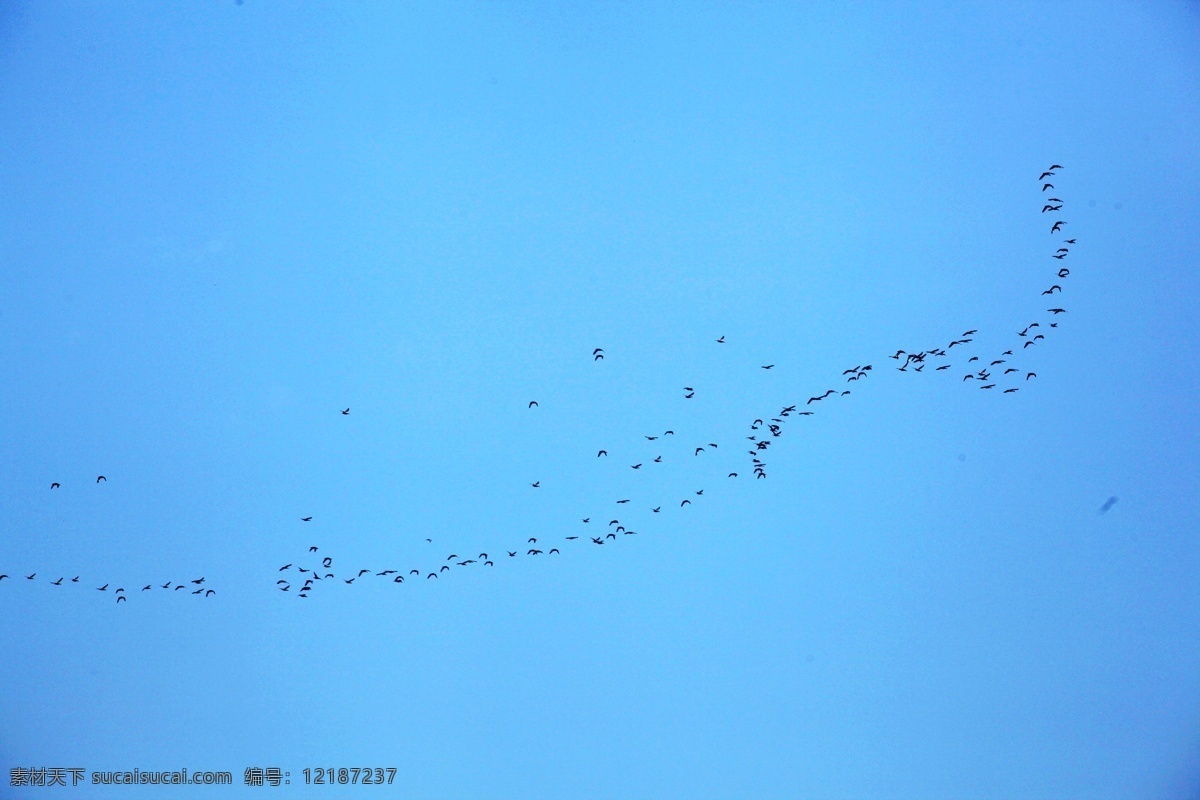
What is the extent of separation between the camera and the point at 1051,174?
5.36 m

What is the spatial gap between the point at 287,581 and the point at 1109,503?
3839mm

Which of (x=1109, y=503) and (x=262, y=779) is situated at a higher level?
(x=1109, y=503)

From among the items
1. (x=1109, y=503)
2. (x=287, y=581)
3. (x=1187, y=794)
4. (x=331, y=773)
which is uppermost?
(x=287, y=581)

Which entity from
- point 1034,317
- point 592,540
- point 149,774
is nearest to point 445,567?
point 592,540

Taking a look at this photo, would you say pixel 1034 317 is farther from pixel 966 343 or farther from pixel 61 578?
pixel 61 578

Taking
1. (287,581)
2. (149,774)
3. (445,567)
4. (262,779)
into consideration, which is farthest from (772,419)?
(149,774)

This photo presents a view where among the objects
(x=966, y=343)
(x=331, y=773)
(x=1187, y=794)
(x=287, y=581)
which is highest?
(x=966, y=343)

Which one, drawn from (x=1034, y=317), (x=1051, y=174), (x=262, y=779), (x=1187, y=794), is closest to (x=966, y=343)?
(x=1034, y=317)

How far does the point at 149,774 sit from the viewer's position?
530 centimetres

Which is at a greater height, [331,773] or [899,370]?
[899,370]

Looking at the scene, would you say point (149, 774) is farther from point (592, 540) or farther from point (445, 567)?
point (592, 540)

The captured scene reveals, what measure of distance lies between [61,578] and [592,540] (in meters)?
2.46

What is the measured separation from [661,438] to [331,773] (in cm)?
217

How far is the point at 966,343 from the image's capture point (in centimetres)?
538
